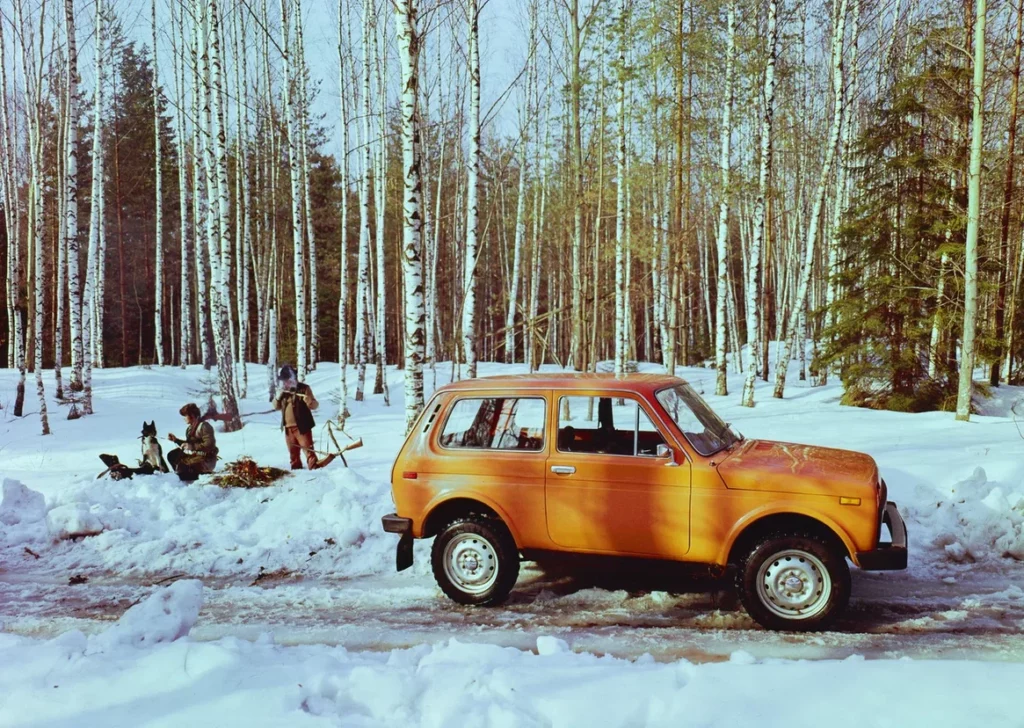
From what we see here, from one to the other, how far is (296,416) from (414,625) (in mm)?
5405

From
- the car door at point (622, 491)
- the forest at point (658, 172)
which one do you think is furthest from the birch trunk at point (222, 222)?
the car door at point (622, 491)

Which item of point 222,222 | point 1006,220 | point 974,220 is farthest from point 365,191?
point 1006,220

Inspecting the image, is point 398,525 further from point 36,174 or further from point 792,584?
point 36,174

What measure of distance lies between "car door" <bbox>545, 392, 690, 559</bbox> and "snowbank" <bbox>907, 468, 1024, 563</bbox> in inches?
122

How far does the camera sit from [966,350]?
1320 centimetres

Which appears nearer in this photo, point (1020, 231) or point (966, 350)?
point (966, 350)

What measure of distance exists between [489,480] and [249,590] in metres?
2.42

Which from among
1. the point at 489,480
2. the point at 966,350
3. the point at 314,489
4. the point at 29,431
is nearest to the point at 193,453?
the point at 314,489

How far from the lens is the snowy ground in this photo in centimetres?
360

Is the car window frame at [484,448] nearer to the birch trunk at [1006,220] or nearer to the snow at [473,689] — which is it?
the snow at [473,689]

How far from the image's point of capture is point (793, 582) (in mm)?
Result: 4844

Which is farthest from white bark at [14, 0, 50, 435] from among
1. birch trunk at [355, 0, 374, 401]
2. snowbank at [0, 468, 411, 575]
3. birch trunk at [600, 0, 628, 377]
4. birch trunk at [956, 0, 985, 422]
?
birch trunk at [956, 0, 985, 422]

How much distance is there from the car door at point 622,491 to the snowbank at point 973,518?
3.10 metres

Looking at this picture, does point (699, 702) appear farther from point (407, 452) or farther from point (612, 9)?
point (612, 9)
